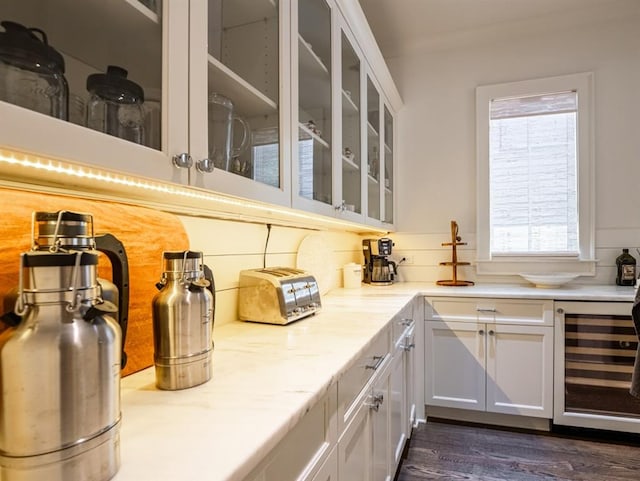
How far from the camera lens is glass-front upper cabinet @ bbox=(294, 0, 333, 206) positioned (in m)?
1.33

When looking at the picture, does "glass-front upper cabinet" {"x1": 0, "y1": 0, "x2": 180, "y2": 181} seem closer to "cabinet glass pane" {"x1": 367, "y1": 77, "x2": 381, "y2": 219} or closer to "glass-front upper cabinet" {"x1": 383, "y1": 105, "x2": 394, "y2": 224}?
"cabinet glass pane" {"x1": 367, "y1": 77, "x2": 381, "y2": 219}

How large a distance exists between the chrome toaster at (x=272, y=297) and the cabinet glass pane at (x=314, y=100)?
13.0 inches

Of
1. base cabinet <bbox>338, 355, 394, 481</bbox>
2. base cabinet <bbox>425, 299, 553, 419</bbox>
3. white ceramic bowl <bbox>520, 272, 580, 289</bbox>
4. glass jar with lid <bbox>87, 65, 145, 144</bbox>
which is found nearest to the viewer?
glass jar with lid <bbox>87, 65, 145, 144</bbox>

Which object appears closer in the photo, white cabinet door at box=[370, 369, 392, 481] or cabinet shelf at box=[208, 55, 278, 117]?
cabinet shelf at box=[208, 55, 278, 117]

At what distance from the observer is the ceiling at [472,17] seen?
2.54m

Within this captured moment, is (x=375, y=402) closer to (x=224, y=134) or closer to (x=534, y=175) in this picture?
(x=224, y=134)

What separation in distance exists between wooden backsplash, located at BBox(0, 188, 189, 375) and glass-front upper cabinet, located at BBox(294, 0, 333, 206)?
465 millimetres

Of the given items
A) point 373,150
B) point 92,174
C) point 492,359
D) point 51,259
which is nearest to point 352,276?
point 373,150

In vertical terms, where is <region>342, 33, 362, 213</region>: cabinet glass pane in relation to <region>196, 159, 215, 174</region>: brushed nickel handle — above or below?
above

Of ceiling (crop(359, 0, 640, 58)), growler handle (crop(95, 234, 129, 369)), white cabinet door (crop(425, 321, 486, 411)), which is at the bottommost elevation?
white cabinet door (crop(425, 321, 486, 411))

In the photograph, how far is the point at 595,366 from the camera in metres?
2.16

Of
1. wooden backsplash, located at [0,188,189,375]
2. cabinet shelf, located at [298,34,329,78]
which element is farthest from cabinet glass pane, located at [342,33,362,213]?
wooden backsplash, located at [0,188,189,375]

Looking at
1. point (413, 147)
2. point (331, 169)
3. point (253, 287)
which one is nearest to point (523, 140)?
point (413, 147)

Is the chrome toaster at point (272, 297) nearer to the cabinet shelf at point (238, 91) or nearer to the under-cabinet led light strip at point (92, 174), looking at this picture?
the under-cabinet led light strip at point (92, 174)
